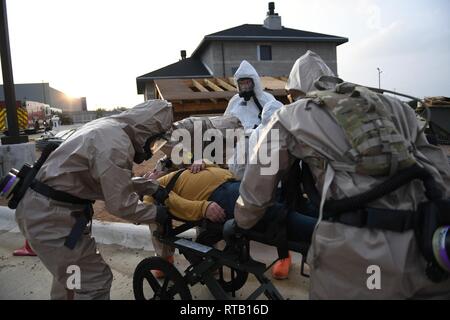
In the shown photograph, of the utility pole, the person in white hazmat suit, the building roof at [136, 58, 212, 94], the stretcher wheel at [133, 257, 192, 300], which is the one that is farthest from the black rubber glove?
the building roof at [136, 58, 212, 94]

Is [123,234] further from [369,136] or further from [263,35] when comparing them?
[263,35]

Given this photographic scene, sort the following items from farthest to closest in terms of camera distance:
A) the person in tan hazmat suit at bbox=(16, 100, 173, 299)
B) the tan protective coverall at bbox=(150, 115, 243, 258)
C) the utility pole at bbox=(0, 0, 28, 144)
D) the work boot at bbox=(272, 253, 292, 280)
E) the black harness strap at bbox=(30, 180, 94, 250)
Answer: the utility pole at bbox=(0, 0, 28, 144)
the tan protective coverall at bbox=(150, 115, 243, 258)
the work boot at bbox=(272, 253, 292, 280)
the black harness strap at bbox=(30, 180, 94, 250)
the person in tan hazmat suit at bbox=(16, 100, 173, 299)

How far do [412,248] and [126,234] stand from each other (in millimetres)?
3888

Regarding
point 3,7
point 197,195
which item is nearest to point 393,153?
point 197,195

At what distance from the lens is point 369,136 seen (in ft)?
5.39

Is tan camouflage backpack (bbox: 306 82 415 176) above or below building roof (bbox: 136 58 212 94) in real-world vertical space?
below

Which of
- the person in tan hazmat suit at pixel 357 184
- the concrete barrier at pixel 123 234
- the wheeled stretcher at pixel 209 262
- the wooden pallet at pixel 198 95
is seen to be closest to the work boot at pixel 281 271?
the wheeled stretcher at pixel 209 262

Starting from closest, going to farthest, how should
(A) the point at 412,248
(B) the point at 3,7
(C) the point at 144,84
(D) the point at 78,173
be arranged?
1. (A) the point at 412,248
2. (D) the point at 78,173
3. (B) the point at 3,7
4. (C) the point at 144,84

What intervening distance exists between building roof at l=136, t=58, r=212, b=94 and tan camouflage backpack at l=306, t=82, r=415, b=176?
82.4 feet

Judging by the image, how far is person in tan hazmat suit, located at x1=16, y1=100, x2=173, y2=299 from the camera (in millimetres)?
2568

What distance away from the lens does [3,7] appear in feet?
22.3

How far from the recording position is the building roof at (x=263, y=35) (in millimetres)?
26750

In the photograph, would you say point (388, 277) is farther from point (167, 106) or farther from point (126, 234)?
point (126, 234)

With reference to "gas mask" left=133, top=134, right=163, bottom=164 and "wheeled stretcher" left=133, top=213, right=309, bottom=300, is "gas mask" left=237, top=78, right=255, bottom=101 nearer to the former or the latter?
"gas mask" left=133, top=134, right=163, bottom=164
